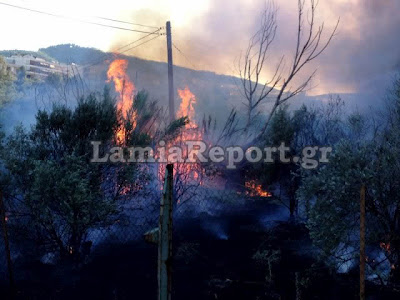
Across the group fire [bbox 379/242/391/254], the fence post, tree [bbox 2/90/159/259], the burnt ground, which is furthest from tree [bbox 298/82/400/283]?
the fence post

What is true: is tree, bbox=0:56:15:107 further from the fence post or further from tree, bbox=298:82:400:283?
the fence post

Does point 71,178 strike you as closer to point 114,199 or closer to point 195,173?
point 114,199

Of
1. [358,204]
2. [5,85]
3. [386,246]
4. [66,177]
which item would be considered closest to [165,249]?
[66,177]

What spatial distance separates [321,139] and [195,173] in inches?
211

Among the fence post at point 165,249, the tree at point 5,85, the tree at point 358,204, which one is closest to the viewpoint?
the fence post at point 165,249

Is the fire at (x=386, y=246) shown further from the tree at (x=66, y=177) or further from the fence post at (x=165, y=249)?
the fence post at (x=165, y=249)

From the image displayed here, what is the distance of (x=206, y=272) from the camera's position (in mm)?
8953

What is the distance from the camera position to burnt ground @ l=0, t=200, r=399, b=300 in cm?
769

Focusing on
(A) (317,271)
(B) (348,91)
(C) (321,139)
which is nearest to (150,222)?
(A) (317,271)

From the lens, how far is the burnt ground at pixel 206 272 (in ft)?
25.2

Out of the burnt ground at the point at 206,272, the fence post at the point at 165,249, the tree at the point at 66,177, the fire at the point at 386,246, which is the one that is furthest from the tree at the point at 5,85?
the fence post at the point at 165,249

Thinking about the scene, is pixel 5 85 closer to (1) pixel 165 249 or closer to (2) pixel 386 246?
(2) pixel 386 246

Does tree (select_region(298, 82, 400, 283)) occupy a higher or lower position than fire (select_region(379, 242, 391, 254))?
higher

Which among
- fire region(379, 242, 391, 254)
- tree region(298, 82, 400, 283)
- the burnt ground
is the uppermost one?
tree region(298, 82, 400, 283)
